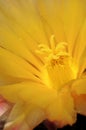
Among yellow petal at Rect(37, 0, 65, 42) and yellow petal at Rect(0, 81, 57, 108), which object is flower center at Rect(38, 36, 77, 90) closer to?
yellow petal at Rect(37, 0, 65, 42)

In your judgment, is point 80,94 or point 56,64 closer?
point 80,94

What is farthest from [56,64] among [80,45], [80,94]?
[80,94]

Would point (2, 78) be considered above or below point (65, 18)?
below

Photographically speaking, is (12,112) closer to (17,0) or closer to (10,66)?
(10,66)

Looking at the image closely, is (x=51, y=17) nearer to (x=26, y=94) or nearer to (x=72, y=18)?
(x=72, y=18)

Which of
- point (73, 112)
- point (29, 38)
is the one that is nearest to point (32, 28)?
point (29, 38)

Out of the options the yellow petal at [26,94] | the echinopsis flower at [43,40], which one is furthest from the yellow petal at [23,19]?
the yellow petal at [26,94]

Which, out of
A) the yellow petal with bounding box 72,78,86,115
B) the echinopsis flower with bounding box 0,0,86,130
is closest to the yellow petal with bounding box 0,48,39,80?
the echinopsis flower with bounding box 0,0,86,130
